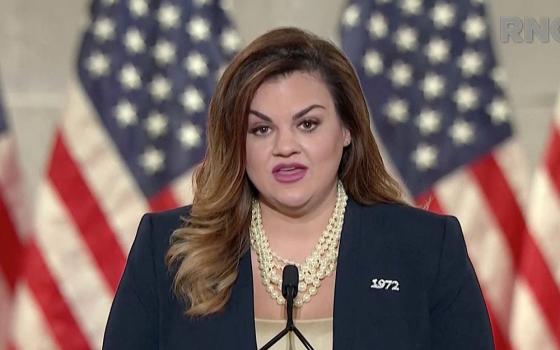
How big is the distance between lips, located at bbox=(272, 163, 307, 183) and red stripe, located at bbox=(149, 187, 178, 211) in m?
1.09

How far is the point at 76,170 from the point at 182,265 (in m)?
1.08

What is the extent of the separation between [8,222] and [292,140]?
4.34ft

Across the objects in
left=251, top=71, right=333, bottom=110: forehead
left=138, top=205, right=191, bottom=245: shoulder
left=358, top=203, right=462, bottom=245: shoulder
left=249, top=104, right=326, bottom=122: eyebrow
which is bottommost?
left=358, top=203, right=462, bottom=245: shoulder

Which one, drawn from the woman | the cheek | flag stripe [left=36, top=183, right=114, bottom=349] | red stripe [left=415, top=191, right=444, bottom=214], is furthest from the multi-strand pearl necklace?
flag stripe [left=36, top=183, right=114, bottom=349]

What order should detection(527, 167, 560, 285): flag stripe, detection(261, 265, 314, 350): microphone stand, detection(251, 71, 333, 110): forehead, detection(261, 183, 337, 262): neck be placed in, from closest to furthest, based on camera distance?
1. detection(261, 265, 314, 350): microphone stand
2. detection(251, 71, 333, 110): forehead
3. detection(261, 183, 337, 262): neck
4. detection(527, 167, 560, 285): flag stripe

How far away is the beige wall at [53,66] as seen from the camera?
8.80 feet

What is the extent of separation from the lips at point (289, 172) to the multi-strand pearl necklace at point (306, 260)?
136 mm

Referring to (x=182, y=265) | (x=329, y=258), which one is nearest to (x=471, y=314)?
(x=329, y=258)

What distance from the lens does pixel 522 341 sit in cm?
268

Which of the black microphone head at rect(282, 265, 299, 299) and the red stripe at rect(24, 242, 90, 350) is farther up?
the black microphone head at rect(282, 265, 299, 299)

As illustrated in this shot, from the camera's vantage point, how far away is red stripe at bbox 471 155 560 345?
266 centimetres

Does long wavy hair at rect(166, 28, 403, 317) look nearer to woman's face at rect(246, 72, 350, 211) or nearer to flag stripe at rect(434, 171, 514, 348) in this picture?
woman's face at rect(246, 72, 350, 211)

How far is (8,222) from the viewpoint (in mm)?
2668

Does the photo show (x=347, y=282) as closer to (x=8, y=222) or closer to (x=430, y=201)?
(x=430, y=201)
